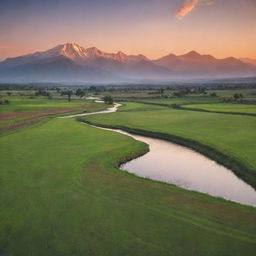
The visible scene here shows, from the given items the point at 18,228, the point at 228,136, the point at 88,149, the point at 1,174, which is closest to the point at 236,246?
the point at 18,228

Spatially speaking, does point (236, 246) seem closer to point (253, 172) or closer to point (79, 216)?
point (79, 216)

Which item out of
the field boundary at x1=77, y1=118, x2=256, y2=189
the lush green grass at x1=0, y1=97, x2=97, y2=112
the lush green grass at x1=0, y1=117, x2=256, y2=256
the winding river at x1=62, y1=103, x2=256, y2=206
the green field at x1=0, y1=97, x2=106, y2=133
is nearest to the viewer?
the lush green grass at x1=0, y1=117, x2=256, y2=256

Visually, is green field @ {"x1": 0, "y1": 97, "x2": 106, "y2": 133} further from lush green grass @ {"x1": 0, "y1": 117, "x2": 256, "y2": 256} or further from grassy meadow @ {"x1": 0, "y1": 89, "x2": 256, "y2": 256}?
lush green grass @ {"x1": 0, "y1": 117, "x2": 256, "y2": 256}

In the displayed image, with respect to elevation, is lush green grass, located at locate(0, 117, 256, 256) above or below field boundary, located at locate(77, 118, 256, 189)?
above

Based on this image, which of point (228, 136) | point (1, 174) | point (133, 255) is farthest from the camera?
point (228, 136)

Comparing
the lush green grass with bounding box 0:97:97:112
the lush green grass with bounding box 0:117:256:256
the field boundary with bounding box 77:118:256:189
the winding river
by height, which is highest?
the lush green grass with bounding box 0:97:97:112

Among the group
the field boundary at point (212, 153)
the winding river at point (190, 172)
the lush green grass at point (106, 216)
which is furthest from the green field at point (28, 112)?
the lush green grass at point (106, 216)

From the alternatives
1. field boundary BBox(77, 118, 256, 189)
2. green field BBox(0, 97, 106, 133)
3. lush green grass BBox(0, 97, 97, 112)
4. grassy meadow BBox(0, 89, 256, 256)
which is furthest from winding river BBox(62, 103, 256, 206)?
lush green grass BBox(0, 97, 97, 112)
